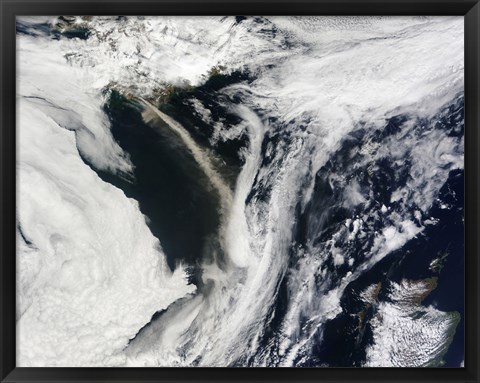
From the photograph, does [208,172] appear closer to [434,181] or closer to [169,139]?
[169,139]

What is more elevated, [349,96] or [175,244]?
[349,96]
